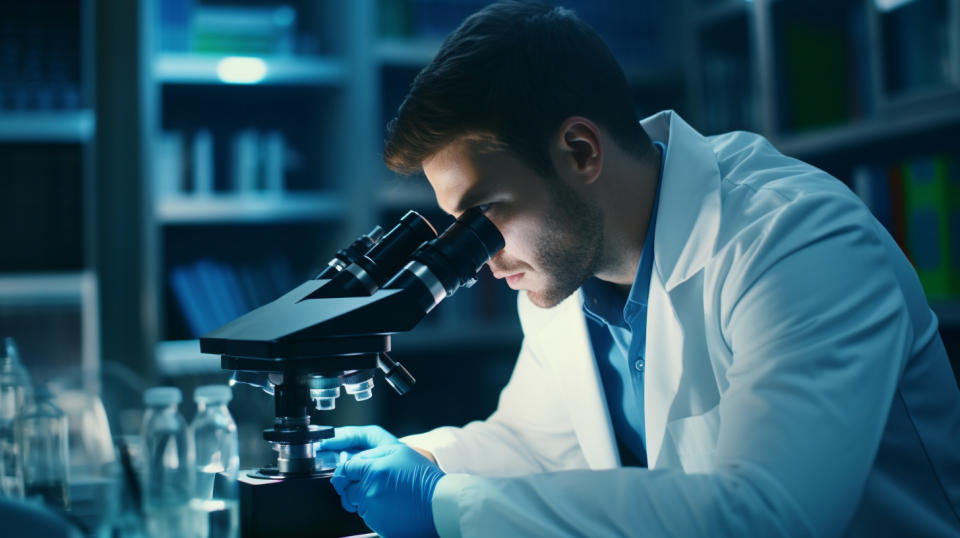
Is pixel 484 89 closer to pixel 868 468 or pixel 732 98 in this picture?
pixel 868 468

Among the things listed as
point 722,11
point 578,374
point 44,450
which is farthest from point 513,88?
point 722,11

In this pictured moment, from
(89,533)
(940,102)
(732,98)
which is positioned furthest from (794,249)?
(732,98)

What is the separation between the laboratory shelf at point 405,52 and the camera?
2.95 meters

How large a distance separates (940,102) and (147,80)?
2.16 metres

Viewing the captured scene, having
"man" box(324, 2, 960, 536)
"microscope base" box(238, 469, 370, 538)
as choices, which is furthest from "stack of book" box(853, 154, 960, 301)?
"microscope base" box(238, 469, 370, 538)

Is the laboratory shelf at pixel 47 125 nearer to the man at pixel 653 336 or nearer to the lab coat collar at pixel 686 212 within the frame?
the man at pixel 653 336

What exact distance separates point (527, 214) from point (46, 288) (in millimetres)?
2003

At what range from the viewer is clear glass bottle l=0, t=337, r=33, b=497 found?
1.29 m

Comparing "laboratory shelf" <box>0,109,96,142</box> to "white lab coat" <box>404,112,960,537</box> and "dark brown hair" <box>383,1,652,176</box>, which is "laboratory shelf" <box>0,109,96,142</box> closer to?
"dark brown hair" <box>383,1,652,176</box>

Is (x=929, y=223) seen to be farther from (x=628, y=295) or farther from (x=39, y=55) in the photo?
(x=39, y=55)

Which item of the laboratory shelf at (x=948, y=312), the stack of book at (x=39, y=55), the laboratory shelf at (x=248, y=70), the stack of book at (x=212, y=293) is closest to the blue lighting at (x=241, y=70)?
the laboratory shelf at (x=248, y=70)

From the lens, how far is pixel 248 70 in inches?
110

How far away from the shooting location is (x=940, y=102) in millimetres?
2131

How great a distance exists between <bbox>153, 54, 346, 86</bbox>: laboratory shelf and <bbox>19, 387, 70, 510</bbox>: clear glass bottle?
156 centimetres
